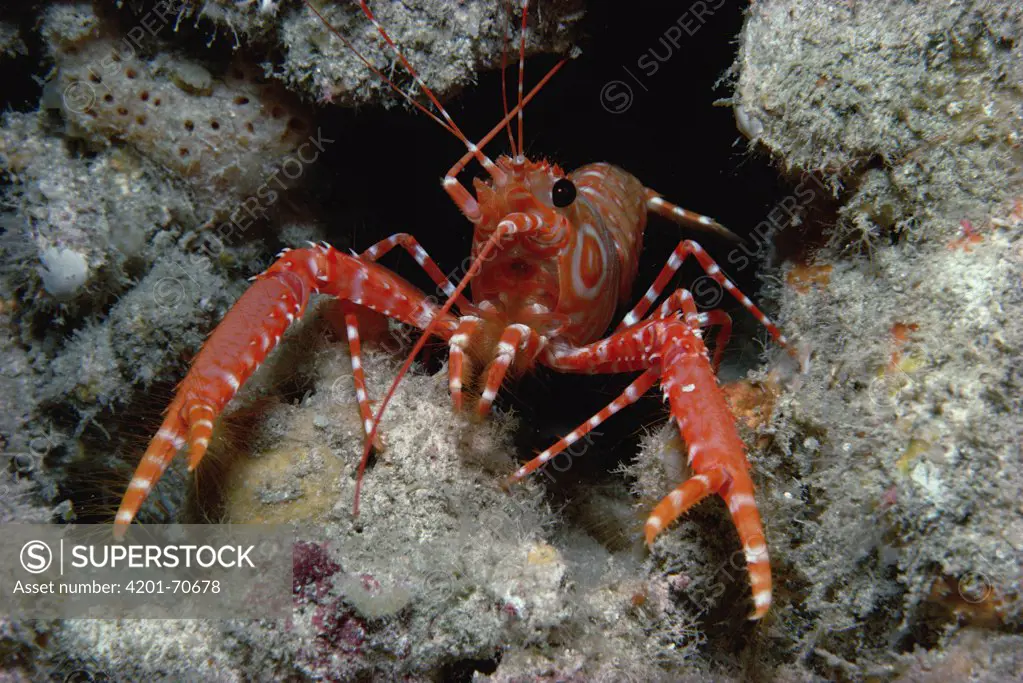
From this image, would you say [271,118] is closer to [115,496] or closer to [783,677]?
[115,496]

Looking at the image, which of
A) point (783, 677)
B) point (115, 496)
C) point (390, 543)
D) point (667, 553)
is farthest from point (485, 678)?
point (115, 496)

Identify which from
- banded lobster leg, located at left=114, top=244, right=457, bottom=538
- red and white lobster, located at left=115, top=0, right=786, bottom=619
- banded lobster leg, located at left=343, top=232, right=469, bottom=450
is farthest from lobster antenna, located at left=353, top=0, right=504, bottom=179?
banded lobster leg, located at left=114, top=244, right=457, bottom=538

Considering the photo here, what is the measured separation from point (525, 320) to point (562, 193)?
788mm

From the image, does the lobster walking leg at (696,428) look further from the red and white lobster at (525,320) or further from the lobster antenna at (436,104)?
the lobster antenna at (436,104)

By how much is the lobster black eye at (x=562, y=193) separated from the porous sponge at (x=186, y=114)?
5.11 ft

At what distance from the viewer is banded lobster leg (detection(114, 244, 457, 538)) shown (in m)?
2.40

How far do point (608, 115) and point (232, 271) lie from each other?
3250 millimetres

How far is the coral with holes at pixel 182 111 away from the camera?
310 cm

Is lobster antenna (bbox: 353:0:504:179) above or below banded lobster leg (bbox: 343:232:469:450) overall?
above

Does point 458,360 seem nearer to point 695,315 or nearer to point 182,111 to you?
point 695,315

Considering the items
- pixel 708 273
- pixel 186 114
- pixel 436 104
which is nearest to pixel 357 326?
pixel 436 104

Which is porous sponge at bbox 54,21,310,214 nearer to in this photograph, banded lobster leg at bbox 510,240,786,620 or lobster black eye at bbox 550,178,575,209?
lobster black eye at bbox 550,178,575,209

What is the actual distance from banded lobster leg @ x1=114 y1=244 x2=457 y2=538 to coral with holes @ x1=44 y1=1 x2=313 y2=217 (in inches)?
33.5

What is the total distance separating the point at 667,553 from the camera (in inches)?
101
